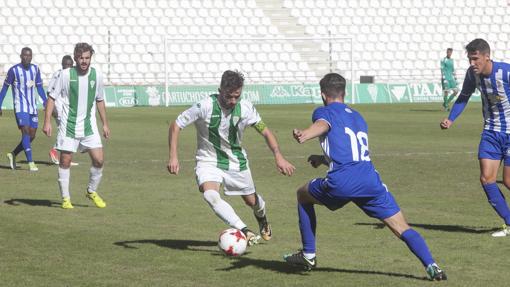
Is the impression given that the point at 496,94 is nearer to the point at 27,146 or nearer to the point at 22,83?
the point at 27,146

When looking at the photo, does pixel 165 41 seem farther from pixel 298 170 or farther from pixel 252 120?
pixel 252 120

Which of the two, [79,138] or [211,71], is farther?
[211,71]

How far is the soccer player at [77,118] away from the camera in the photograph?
12.3 meters

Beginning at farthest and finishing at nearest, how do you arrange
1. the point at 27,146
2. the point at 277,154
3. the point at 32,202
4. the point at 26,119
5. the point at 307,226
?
the point at 26,119 < the point at 27,146 < the point at 32,202 < the point at 277,154 < the point at 307,226

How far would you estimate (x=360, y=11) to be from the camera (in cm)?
4947

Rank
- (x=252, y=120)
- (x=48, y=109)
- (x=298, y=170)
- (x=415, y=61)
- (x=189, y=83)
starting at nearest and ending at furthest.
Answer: (x=252, y=120) → (x=48, y=109) → (x=298, y=170) → (x=189, y=83) → (x=415, y=61)

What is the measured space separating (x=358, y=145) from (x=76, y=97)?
5824 mm

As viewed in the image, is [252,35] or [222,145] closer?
[222,145]

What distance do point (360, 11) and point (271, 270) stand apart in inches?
1665

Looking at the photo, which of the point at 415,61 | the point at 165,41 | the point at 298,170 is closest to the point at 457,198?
the point at 298,170

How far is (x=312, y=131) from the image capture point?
7250 millimetres

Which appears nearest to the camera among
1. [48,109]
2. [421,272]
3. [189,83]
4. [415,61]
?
[421,272]

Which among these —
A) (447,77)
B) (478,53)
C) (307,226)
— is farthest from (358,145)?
(447,77)

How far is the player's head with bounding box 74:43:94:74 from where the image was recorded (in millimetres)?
11734
